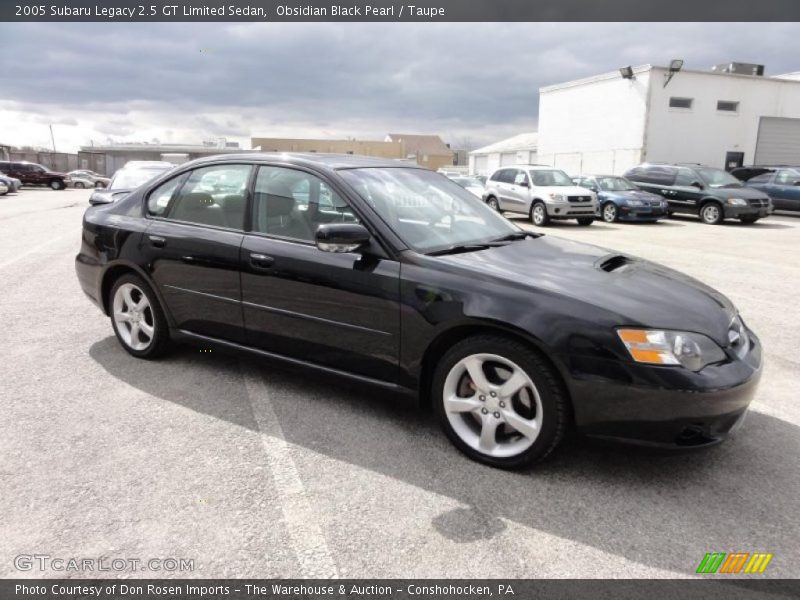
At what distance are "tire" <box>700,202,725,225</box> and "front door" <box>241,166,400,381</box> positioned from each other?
54.0 ft

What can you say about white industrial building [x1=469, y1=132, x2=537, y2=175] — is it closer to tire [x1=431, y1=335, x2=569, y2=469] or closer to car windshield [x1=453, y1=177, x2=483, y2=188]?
car windshield [x1=453, y1=177, x2=483, y2=188]

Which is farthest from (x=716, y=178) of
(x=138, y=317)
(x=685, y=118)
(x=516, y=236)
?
(x=138, y=317)

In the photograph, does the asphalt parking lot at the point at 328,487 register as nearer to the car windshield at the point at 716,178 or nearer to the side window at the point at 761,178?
the car windshield at the point at 716,178

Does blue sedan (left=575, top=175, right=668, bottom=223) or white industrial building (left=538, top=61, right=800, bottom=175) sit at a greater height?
white industrial building (left=538, top=61, right=800, bottom=175)

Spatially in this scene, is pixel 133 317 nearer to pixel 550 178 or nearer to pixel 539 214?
pixel 539 214

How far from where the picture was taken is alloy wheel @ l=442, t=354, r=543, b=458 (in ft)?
9.46

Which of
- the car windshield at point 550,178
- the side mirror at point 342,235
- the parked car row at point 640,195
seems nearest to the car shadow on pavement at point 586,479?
the side mirror at point 342,235

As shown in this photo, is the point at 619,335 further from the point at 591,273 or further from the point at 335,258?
the point at 335,258

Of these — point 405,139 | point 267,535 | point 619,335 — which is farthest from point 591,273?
point 405,139

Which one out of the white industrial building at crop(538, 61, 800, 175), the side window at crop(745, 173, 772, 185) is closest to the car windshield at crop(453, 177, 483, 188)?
the side window at crop(745, 173, 772, 185)

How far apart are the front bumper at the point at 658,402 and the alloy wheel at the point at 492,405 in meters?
0.24

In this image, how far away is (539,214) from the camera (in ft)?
52.0

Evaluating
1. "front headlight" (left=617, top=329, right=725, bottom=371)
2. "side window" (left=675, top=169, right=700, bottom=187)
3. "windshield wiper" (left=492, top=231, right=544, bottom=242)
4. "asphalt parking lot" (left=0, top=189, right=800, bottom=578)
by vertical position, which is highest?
"windshield wiper" (left=492, top=231, right=544, bottom=242)

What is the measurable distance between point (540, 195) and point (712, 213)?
18.1ft
